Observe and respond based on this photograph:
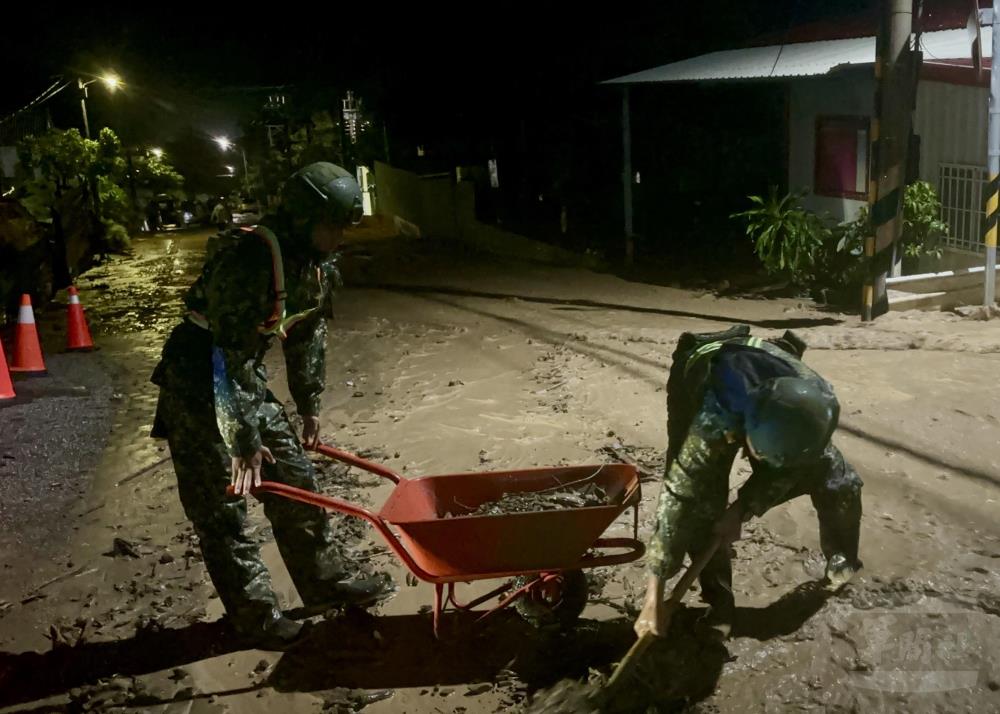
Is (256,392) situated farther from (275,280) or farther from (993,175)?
(993,175)

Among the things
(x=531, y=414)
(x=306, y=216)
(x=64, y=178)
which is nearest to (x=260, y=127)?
(x=64, y=178)

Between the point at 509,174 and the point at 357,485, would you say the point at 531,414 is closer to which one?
the point at 357,485

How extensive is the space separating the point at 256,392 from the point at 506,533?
3.82 feet

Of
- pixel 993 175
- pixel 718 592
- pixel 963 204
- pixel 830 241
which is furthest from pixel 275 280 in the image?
pixel 963 204

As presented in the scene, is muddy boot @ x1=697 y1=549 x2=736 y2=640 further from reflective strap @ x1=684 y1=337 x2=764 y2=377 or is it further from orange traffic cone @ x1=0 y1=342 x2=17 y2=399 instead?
orange traffic cone @ x1=0 y1=342 x2=17 y2=399

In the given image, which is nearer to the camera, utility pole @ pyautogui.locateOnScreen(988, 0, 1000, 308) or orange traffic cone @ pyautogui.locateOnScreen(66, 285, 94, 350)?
utility pole @ pyautogui.locateOnScreen(988, 0, 1000, 308)

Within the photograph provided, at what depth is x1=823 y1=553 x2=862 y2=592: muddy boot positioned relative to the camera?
404cm

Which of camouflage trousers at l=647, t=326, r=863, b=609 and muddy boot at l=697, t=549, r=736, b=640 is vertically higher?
camouflage trousers at l=647, t=326, r=863, b=609

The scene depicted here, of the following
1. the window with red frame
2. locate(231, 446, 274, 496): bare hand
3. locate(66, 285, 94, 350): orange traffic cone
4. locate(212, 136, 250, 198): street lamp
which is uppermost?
locate(212, 136, 250, 198): street lamp

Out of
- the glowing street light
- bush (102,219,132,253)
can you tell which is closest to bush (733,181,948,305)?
bush (102,219,132,253)

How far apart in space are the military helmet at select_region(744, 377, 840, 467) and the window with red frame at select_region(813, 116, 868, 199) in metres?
10.6

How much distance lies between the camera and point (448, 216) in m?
20.6

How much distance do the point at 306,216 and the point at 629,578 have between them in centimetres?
232

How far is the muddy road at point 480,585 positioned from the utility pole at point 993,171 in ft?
2.16
